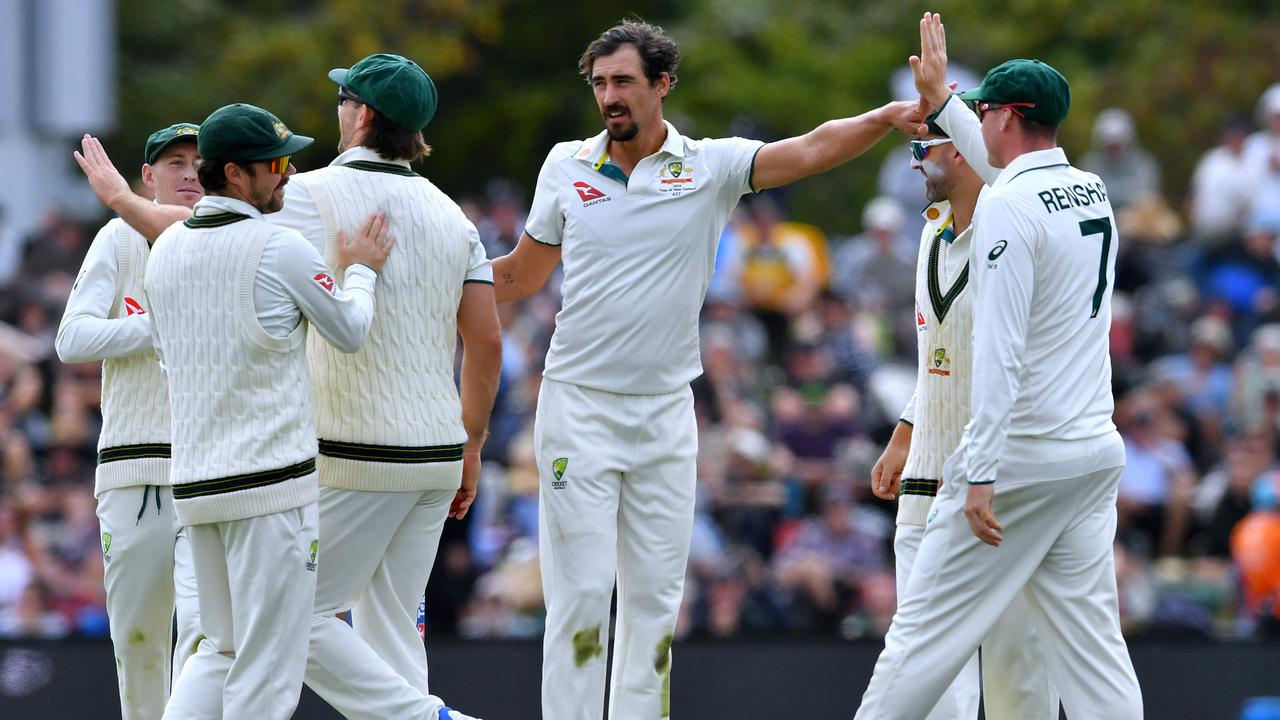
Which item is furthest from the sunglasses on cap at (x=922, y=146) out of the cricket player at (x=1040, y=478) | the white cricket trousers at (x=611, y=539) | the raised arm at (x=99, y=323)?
the raised arm at (x=99, y=323)

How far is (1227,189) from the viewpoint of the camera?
1363 centimetres

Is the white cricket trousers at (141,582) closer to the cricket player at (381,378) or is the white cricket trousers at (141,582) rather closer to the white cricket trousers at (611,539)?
the cricket player at (381,378)

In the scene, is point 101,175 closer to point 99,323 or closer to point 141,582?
point 99,323

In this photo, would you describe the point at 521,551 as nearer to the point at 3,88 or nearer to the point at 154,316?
the point at 154,316

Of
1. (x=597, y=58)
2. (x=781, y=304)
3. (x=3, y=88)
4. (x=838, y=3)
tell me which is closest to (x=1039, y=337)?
(x=597, y=58)

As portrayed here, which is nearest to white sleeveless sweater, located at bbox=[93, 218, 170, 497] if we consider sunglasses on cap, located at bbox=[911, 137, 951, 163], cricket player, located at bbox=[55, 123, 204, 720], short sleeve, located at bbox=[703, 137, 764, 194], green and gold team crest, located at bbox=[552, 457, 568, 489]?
cricket player, located at bbox=[55, 123, 204, 720]

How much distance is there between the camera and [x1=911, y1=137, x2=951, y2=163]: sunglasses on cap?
6.17 metres

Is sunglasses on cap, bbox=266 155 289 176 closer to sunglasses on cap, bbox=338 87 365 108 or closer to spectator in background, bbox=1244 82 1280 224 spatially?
sunglasses on cap, bbox=338 87 365 108

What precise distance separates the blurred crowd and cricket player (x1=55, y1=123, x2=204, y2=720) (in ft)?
9.66

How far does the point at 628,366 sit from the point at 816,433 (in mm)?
5360

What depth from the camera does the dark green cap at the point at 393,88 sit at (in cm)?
593

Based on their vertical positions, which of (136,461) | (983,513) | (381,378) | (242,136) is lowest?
(983,513)

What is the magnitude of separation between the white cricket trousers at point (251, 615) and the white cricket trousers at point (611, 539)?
3.11 ft

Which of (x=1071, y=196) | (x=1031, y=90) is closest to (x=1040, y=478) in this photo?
(x=1071, y=196)
